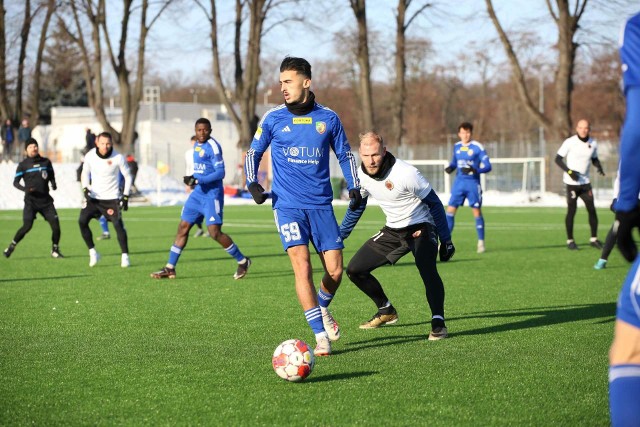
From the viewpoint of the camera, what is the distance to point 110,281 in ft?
44.6

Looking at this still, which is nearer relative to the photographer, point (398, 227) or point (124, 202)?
point (398, 227)

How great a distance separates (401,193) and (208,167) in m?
6.22

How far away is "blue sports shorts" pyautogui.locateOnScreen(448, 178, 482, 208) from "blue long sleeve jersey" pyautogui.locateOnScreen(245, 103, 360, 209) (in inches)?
400

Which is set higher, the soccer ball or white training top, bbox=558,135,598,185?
white training top, bbox=558,135,598,185

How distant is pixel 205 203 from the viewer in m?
14.1

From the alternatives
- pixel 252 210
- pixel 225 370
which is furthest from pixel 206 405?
pixel 252 210

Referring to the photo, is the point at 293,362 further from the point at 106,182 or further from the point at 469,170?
the point at 469,170

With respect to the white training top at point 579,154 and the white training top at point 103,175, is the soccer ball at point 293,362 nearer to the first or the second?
the white training top at point 103,175

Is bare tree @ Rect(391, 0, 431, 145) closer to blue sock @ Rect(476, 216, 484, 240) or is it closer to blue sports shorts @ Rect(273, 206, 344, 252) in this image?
blue sock @ Rect(476, 216, 484, 240)

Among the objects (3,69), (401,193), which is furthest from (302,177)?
(3,69)

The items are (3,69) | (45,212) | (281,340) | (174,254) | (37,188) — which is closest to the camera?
(281,340)

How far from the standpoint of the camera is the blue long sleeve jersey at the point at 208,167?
13961mm

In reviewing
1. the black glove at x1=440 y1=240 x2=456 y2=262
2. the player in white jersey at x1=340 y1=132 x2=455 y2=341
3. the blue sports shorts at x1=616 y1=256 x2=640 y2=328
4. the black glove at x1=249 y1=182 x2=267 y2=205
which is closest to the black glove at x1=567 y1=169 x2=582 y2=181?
the player in white jersey at x1=340 y1=132 x2=455 y2=341

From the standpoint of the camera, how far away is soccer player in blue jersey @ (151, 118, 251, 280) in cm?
1391
